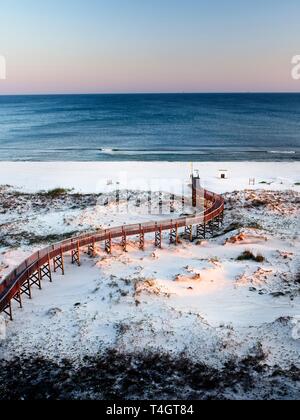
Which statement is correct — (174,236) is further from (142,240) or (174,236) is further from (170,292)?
(170,292)

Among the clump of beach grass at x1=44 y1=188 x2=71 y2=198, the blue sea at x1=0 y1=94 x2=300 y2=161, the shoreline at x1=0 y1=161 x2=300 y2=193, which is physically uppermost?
the blue sea at x1=0 y1=94 x2=300 y2=161

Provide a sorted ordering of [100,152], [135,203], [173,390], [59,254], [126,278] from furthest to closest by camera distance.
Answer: [100,152]
[135,203]
[59,254]
[126,278]
[173,390]

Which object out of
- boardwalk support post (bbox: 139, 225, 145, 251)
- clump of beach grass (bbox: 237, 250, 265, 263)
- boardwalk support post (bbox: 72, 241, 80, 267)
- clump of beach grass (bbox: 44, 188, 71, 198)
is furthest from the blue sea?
boardwalk support post (bbox: 72, 241, 80, 267)

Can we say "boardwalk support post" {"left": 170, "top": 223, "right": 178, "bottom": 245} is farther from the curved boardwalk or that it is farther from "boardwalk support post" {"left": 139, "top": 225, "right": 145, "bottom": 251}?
"boardwalk support post" {"left": 139, "top": 225, "right": 145, "bottom": 251}

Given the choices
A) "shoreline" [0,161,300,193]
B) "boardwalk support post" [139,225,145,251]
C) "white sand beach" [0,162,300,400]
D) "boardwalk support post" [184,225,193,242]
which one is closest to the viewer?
"white sand beach" [0,162,300,400]

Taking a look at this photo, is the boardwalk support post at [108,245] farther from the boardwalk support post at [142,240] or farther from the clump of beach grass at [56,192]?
the clump of beach grass at [56,192]

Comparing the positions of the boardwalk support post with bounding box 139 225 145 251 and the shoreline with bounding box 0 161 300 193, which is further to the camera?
the shoreline with bounding box 0 161 300 193
